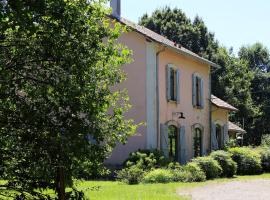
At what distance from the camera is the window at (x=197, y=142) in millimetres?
30250

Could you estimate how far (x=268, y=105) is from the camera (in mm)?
61281

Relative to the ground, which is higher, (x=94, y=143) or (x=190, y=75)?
(x=190, y=75)

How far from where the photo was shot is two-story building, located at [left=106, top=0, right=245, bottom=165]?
24609mm

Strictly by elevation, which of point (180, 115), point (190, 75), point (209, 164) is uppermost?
point (190, 75)

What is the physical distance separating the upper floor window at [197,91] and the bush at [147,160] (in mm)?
7298

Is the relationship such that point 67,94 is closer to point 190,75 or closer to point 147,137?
point 147,137

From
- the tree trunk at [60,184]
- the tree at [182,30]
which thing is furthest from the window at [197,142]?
the tree trunk at [60,184]

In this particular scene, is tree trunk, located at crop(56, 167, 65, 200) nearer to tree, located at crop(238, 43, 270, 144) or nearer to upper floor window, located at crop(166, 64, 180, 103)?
upper floor window, located at crop(166, 64, 180, 103)

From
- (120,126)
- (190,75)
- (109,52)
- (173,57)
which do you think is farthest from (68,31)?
(190,75)

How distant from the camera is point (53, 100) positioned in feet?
19.3

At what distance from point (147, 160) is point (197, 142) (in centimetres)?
935

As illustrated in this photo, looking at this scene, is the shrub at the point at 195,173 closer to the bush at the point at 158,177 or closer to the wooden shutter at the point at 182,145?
the bush at the point at 158,177

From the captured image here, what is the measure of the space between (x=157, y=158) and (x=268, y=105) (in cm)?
4151

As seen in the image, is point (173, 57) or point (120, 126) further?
point (173, 57)
